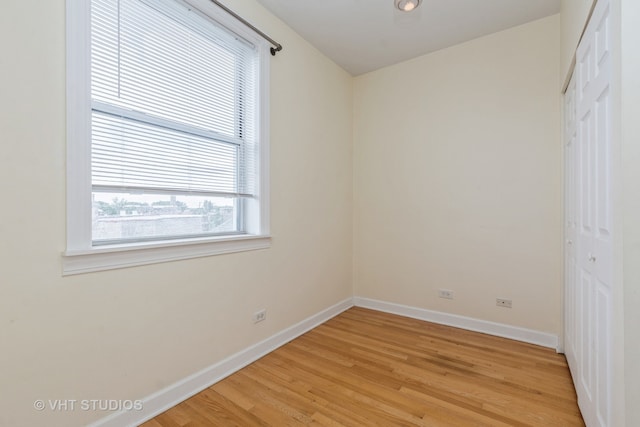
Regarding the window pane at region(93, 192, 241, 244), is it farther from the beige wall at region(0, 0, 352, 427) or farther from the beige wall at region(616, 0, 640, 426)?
the beige wall at region(616, 0, 640, 426)

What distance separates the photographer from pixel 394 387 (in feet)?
6.48

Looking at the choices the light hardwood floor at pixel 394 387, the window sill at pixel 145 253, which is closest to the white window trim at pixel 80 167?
the window sill at pixel 145 253

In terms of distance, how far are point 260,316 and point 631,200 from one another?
230cm

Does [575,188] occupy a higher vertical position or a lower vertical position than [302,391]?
higher

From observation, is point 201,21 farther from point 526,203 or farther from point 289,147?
point 526,203

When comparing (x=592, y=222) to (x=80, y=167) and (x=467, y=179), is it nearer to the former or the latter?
(x=467, y=179)

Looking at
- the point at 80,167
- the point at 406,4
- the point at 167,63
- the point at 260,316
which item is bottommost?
the point at 260,316

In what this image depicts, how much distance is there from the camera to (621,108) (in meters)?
1.07

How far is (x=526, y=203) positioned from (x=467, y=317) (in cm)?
124

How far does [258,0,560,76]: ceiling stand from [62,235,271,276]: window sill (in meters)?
1.98

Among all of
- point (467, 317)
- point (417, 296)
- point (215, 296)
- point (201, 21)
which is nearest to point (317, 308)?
point (417, 296)

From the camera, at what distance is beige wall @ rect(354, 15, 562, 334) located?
260 centimetres

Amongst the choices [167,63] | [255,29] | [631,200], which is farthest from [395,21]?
[631,200]

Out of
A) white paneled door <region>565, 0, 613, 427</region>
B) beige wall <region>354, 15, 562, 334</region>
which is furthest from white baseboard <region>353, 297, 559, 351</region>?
white paneled door <region>565, 0, 613, 427</region>
